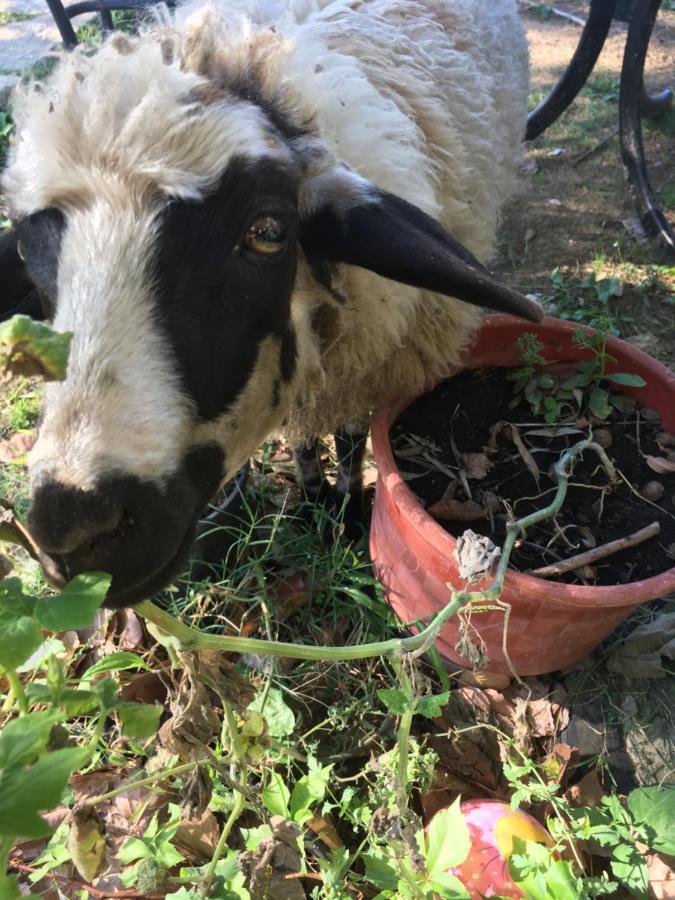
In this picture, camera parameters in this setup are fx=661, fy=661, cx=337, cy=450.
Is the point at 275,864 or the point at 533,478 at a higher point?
the point at 533,478

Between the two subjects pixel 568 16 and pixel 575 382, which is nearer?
pixel 575 382

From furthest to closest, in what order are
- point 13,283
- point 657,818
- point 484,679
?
point 484,679 → point 13,283 → point 657,818

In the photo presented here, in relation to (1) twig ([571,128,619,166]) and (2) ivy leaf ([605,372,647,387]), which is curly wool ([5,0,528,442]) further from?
(1) twig ([571,128,619,166])

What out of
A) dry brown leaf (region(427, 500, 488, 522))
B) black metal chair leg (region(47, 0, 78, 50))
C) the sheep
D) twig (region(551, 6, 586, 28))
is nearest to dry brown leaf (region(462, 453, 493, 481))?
dry brown leaf (region(427, 500, 488, 522))

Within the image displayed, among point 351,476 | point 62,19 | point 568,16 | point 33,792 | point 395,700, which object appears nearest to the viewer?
point 33,792

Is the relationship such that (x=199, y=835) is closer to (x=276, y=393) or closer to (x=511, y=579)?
(x=511, y=579)

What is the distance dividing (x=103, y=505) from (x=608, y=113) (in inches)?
220

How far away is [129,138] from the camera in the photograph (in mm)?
1436

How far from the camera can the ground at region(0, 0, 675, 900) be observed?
4.72 feet

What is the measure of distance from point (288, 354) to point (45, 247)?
63cm

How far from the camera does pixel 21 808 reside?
0.67 metres

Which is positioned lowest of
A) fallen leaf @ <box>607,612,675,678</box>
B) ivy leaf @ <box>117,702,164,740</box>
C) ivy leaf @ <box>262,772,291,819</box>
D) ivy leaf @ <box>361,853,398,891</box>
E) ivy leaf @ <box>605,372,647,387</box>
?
fallen leaf @ <box>607,612,675,678</box>

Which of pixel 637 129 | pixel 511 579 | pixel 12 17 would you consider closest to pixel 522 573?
pixel 511 579

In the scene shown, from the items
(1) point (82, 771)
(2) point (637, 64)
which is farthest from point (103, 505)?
(2) point (637, 64)
